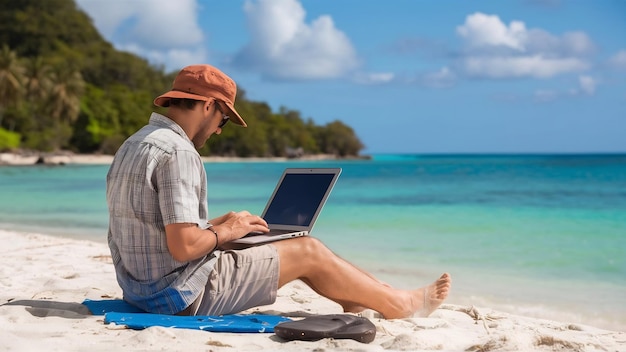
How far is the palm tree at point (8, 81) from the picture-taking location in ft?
152

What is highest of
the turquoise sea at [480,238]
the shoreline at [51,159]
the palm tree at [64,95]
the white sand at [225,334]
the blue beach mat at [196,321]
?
the palm tree at [64,95]

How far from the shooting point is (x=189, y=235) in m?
3.04

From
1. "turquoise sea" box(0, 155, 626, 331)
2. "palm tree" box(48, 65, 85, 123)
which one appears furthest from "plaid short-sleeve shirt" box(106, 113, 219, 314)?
"palm tree" box(48, 65, 85, 123)

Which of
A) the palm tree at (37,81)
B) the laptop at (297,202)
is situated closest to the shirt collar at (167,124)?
the laptop at (297,202)

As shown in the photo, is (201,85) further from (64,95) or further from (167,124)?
(64,95)

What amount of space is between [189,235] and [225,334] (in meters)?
0.49

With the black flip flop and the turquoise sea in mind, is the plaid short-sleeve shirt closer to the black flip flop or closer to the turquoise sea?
the black flip flop

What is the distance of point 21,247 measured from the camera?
6.86 meters

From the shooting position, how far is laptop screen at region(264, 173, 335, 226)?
3.59m

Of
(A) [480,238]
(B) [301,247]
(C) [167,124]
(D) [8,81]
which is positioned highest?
(D) [8,81]

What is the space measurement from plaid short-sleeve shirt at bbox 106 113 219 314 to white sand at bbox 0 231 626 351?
23 centimetres

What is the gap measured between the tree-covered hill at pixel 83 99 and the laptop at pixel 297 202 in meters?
47.2

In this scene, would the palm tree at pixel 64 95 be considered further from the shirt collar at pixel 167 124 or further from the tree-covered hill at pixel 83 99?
the shirt collar at pixel 167 124

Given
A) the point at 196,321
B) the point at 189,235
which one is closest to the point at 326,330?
the point at 196,321
